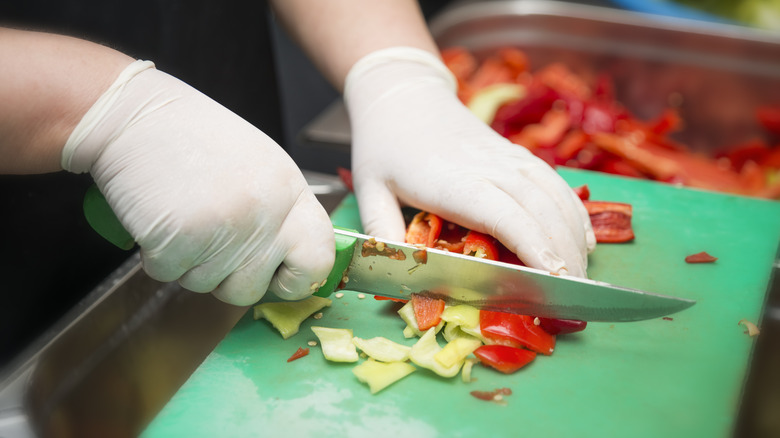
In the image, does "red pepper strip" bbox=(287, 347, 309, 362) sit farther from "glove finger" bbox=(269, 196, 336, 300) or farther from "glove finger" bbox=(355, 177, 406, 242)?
"glove finger" bbox=(355, 177, 406, 242)

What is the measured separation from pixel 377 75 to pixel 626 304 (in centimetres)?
87

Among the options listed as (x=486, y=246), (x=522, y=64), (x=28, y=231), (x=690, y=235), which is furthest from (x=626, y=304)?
(x=522, y=64)

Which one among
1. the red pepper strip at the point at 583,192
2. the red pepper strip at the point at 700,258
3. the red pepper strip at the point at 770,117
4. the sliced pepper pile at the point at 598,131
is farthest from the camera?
the red pepper strip at the point at 770,117

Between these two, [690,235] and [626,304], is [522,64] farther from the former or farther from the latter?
[626,304]

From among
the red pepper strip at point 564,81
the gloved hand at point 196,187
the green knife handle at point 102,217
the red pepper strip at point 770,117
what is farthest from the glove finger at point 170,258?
the red pepper strip at point 770,117

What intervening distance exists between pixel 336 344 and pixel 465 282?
0.29 meters

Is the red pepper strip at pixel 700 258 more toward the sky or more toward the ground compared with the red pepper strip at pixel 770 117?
more toward the sky

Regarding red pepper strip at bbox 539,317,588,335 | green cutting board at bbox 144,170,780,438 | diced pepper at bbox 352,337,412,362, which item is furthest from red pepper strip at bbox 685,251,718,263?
diced pepper at bbox 352,337,412,362

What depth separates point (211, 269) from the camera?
4.15ft

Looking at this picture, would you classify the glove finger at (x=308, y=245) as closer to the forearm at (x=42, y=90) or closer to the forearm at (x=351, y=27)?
the forearm at (x=42, y=90)

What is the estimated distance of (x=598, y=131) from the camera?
238 cm

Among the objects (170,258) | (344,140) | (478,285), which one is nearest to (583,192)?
(478,285)

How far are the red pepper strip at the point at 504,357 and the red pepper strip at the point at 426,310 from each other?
11 centimetres

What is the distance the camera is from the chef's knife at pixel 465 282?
4.14 feet
